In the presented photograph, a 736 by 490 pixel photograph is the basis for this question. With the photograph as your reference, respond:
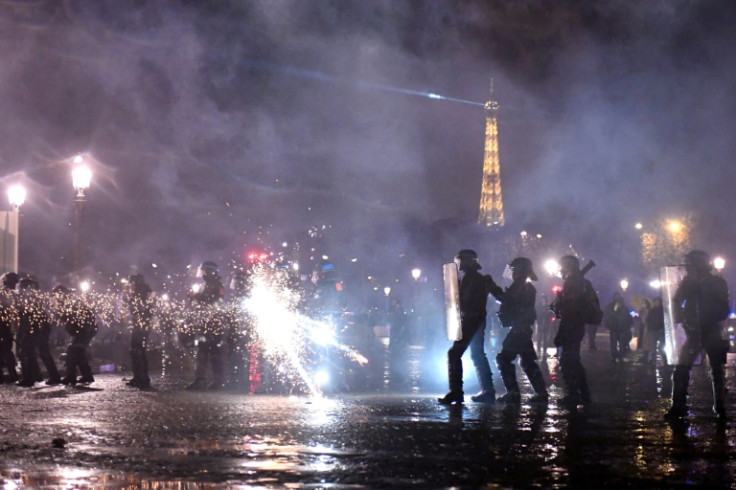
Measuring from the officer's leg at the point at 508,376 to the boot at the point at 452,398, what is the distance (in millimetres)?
525

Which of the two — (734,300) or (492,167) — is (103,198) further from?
(492,167)

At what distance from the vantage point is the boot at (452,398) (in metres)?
10.1

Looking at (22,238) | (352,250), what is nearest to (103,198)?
(22,238)

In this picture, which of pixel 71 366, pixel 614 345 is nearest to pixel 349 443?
pixel 71 366

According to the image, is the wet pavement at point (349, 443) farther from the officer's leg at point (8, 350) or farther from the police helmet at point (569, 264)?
the officer's leg at point (8, 350)

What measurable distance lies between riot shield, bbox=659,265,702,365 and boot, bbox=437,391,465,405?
2.22m

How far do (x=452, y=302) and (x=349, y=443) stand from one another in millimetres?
3733

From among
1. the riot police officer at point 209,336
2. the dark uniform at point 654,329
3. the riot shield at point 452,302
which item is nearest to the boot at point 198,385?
the riot police officer at point 209,336

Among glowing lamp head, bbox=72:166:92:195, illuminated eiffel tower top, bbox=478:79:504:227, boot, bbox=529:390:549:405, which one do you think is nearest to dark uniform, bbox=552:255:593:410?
boot, bbox=529:390:549:405

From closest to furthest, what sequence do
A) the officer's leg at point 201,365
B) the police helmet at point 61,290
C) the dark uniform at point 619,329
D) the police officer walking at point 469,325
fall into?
1. the police officer walking at point 469,325
2. the officer's leg at point 201,365
3. the police helmet at point 61,290
4. the dark uniform at point 619,329

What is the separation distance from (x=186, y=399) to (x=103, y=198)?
24.7 metres

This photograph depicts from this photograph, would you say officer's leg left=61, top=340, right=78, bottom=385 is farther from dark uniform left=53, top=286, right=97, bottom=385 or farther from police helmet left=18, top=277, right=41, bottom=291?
police helmet left=18, top=277, right=41, bottom=291

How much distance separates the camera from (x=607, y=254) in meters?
52.1

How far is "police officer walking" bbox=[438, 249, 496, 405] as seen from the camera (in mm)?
10258
